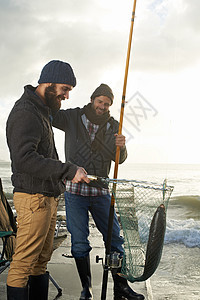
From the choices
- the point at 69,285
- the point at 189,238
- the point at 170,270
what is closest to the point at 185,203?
the point at 189,238

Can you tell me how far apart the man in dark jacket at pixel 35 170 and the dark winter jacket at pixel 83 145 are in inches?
27.8

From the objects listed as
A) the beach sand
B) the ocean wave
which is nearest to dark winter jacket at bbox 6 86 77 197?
the beach sand

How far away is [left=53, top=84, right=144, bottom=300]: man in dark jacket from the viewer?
310 cm

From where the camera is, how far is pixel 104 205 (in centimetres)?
319

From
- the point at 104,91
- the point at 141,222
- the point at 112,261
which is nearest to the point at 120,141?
the point at 104,91

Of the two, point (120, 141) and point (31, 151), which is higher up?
point (120, 141)

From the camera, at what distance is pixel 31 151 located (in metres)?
2.23

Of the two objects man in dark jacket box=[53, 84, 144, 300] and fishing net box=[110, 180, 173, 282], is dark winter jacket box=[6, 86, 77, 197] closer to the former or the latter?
fishing net box=[110, 180, 173, 282]

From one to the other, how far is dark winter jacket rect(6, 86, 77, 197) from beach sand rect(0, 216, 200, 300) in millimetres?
1350

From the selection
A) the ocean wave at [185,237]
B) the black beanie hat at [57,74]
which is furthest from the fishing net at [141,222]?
the ocean wave at [185,237]

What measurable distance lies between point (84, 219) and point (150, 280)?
1704 mm

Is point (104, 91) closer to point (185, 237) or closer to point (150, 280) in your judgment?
point (150, 280)

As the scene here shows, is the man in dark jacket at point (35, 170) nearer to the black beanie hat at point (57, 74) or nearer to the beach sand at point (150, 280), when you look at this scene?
the black beanie hat at point (57, 74)

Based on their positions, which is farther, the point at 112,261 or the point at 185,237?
the point at 185,237
